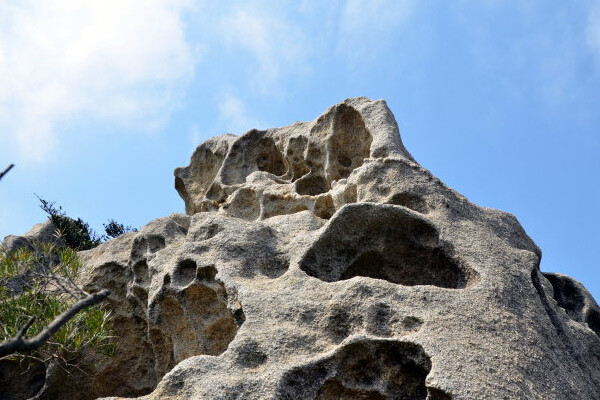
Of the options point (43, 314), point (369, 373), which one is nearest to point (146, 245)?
point (43, 314)

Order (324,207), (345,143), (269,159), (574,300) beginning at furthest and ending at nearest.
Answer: (269,159) < (345,143) < (324,207) < (574,300)

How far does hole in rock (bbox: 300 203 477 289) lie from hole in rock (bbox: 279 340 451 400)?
4.98 ft

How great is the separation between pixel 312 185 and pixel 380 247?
311 cm

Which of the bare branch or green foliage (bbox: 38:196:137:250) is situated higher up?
green foliage (bbox: 38:196:137:250)

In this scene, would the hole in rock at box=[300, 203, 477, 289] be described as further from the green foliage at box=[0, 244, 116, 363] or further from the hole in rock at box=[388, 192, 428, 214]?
the green foliage at box=[0, 244, 116, 363]

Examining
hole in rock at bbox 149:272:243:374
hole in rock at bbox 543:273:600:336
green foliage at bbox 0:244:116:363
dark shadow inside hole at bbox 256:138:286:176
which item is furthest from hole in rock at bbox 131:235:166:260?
hole in rock at bbox 543:273:600:336

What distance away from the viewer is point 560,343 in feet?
20.6

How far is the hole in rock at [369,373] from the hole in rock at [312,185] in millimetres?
4749

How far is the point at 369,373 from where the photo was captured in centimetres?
532

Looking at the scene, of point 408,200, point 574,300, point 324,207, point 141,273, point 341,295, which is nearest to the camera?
point 341,295

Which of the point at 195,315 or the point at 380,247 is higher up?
the point at 380,247

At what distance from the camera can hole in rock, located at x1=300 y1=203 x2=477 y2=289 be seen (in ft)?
22.5

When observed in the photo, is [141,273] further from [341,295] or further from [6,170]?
[6,170]

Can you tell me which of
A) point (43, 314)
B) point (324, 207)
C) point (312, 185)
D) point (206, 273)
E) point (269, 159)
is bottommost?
point (43, 314)
